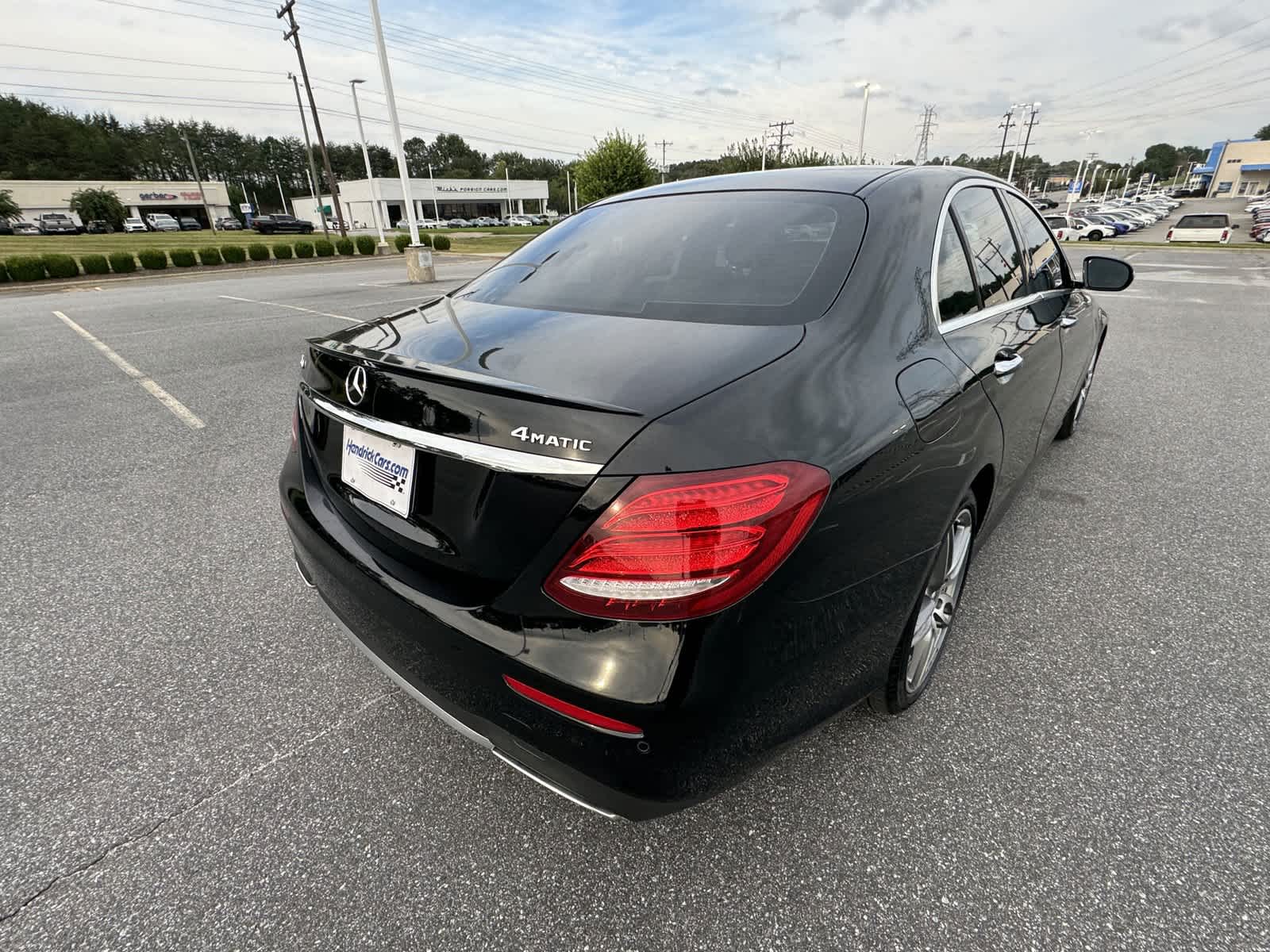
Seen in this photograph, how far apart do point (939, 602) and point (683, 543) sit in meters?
1.34

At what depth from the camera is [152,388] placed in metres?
5.79

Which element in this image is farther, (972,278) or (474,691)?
(972,278)

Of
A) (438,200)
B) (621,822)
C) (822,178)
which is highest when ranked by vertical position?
(822,178)

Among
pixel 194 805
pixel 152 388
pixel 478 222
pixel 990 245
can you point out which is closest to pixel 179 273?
pixel 152 388

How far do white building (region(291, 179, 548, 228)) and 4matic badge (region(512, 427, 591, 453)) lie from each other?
76.5 meters

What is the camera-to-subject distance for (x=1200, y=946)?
1.36m

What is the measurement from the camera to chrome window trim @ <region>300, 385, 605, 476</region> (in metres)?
1.17

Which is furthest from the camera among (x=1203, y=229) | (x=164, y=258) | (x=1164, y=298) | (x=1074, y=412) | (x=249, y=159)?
(x=249, y=159)

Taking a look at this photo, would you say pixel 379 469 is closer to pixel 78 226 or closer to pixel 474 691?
pixel 474 691

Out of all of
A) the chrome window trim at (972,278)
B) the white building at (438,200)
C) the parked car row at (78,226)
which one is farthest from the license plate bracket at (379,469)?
the white building at (438,200)

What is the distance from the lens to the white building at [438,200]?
75250mm

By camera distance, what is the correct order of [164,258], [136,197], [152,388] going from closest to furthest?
[152,388]
[164,258]
[136,197]

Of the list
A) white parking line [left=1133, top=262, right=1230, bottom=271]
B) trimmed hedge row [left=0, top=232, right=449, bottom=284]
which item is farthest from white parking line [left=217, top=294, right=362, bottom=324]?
white parking line [left=1133, top=262, right=1230, bottom=271]

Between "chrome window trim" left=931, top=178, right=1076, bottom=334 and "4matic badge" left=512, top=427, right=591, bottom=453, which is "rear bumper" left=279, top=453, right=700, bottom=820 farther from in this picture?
"chrome window trim" left=931, top=178, right=1076, bottom=334
